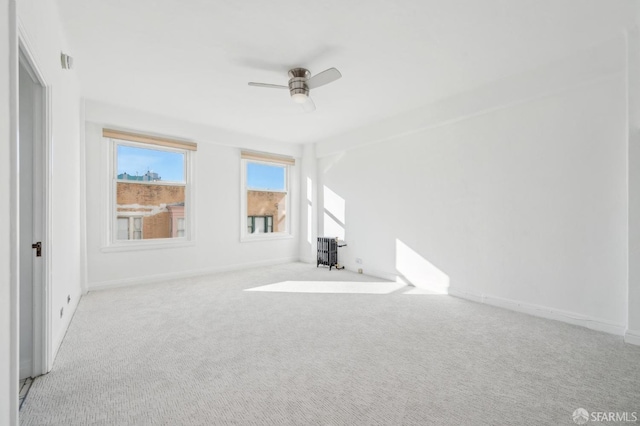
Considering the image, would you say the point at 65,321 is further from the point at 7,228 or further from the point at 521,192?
the point at 521,192

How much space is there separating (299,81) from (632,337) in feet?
12.3

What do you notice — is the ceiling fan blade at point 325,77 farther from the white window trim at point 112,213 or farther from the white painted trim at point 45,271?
the white window trim at point 112,213

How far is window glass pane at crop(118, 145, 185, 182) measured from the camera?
4441 millimetres

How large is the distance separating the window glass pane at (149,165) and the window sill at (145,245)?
985 mm

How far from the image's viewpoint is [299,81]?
9.99 feet

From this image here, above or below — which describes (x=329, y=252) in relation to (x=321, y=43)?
below

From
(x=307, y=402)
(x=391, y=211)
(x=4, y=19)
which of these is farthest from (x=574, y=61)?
(x=4, y=19)

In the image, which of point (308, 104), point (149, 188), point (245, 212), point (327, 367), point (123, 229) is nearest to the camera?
point (327, 367)

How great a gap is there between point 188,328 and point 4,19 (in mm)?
2484

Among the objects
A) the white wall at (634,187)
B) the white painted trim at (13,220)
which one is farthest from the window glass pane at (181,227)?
the white wall at (634,187)

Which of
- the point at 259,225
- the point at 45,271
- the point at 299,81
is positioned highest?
the point at 299,81

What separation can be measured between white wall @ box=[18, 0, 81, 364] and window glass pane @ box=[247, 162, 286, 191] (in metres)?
2.86

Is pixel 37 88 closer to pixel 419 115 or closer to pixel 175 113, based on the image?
pixel 175 113

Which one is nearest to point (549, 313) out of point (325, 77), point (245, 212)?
point (325, 77)
